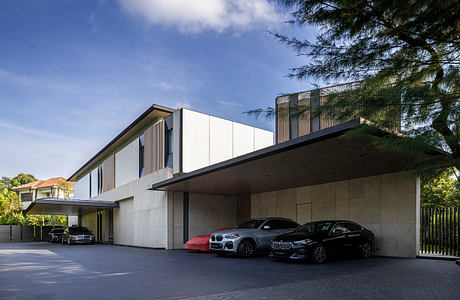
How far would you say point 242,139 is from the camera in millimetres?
24234

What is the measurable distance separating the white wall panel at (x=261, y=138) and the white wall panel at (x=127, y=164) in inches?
332

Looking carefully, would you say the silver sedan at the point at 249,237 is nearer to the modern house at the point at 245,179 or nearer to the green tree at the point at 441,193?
the modern house at the point at 245,179

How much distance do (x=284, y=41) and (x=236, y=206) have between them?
54.6ft

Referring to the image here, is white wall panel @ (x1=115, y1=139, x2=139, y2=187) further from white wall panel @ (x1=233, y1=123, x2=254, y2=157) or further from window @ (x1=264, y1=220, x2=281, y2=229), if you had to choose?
window @ (x1=264, y1=220, x2=281, y2=229)

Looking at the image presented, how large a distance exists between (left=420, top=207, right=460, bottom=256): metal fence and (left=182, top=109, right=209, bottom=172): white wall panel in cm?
1175

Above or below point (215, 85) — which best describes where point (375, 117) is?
below

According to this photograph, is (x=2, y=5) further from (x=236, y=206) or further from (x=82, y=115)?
(x=236, y=206)

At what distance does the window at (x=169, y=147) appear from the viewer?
21.7m

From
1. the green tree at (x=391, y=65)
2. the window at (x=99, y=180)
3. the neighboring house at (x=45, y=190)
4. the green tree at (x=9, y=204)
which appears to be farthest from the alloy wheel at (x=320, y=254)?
the neighboring house at (x=45, y=190)

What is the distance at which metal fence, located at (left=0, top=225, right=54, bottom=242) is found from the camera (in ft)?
142

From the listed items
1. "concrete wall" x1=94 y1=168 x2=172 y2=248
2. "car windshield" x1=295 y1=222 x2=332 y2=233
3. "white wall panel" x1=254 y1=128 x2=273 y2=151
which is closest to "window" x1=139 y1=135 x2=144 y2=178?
"concrete wall" x1=94 y1=168 x2=172 y2=248

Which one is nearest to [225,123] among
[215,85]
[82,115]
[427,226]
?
[215,85]

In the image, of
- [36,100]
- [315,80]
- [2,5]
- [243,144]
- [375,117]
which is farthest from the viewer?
[243,144]

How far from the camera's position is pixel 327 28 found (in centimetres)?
725
